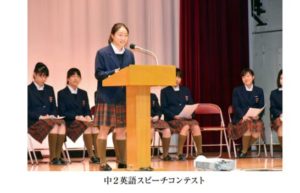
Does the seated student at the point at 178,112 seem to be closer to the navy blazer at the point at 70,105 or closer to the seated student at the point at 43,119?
the navy blazer at the point at 70,105

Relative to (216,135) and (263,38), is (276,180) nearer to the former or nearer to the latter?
(216,135)

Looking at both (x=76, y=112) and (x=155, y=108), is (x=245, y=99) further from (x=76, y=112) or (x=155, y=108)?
(x=76, y=112)

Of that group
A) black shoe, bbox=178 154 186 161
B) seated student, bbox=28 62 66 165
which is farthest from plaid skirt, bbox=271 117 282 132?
seated student, bbox=28 62 66 165

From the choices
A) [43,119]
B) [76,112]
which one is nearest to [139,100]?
[43,119]

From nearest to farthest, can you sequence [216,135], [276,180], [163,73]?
[276,180], [163,73], [216,135]

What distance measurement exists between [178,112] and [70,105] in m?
1.38

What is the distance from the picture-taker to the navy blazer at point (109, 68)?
5023 millimetres

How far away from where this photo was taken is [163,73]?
172 inches

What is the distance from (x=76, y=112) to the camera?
7219 millimetres

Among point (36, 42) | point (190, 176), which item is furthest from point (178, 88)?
point (190, 176)

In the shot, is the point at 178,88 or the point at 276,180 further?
the point at 178,88
